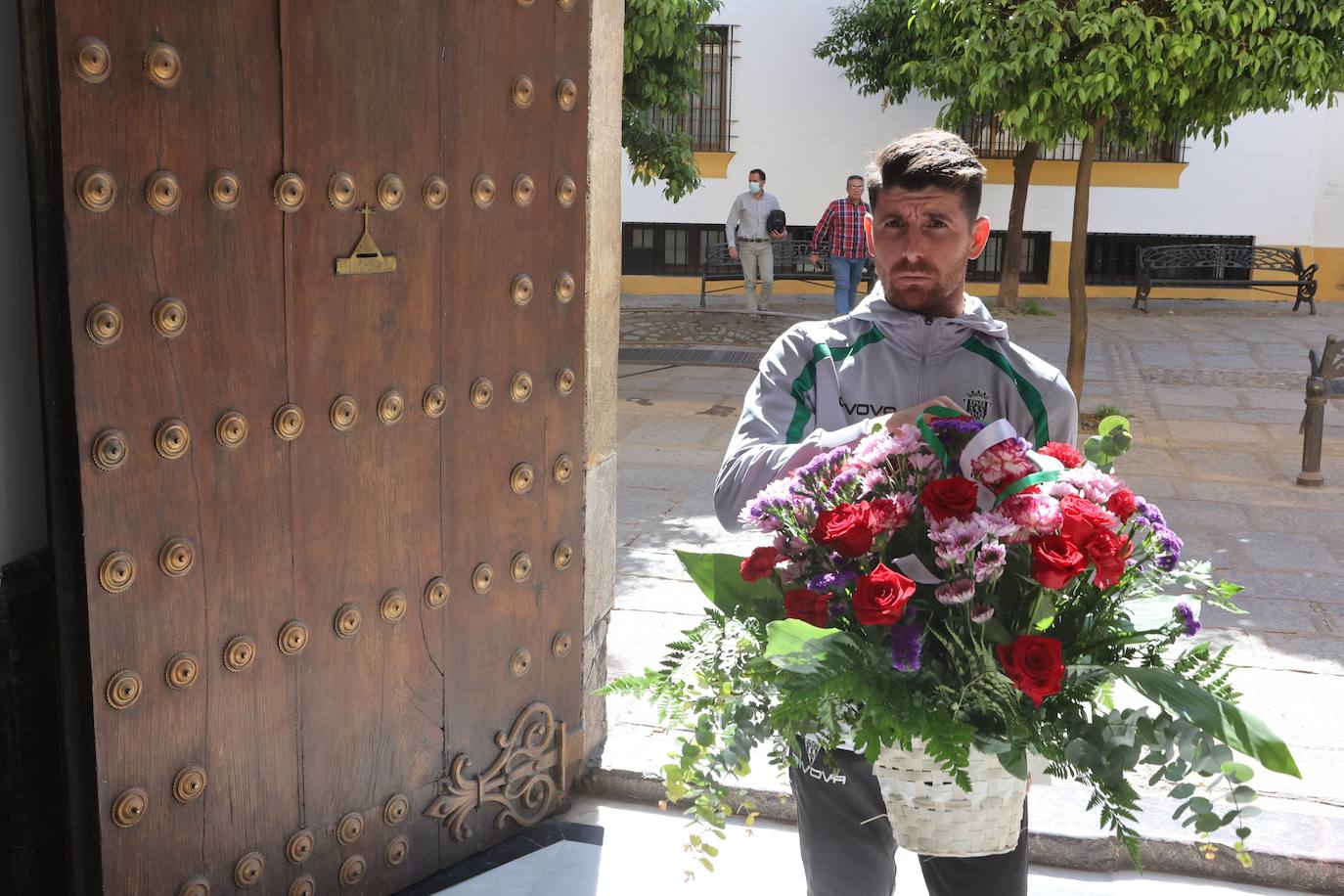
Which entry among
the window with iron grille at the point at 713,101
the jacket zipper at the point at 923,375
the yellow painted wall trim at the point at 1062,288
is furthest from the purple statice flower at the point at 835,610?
the window with iron grille at the point at 713,101

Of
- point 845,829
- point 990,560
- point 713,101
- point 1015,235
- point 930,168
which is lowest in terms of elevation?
point 845,829

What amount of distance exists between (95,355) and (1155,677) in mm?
1858

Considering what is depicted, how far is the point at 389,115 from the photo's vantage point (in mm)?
2914

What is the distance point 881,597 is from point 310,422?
1557 millimetres

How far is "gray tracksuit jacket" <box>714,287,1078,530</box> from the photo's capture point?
237cm

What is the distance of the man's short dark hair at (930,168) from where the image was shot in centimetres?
225

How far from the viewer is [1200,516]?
7.19 meters

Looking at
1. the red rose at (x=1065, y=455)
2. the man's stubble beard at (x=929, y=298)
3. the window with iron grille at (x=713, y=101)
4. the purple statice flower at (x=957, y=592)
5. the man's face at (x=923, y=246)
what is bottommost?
the purple statice flower at (x=957, y=592)

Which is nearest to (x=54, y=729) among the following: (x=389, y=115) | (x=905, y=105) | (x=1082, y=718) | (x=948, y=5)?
(x=389, y=115)

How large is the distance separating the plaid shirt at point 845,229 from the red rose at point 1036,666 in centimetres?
1288

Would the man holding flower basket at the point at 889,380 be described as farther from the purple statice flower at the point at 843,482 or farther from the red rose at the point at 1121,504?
the red rose at the point at 1121,504

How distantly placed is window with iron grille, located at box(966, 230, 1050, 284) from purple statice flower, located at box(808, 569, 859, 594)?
59.9 ft

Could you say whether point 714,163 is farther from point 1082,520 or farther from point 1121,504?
point 1082,520

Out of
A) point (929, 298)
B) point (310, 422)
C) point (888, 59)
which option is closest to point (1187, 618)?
point (929, 298)
